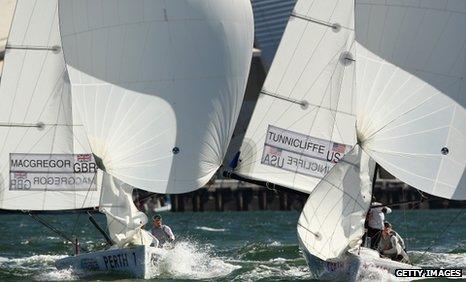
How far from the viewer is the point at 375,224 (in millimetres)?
19031

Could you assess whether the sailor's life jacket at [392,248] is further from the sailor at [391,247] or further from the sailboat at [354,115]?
the sailboat at [354,115]

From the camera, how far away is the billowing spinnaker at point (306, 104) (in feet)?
63.3

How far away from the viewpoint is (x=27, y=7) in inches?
826

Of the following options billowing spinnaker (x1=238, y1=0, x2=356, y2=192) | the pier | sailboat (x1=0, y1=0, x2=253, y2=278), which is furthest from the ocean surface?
the pier

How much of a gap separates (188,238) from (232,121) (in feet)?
37.2

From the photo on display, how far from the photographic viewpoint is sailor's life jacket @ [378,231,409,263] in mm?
18625

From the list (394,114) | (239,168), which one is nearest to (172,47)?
(239,168)

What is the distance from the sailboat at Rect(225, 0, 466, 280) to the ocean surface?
1059 mm

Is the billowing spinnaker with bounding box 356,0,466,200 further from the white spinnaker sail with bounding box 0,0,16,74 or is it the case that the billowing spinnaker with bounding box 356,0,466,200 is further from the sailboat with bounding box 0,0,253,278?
the white spinnaker sail with bounding box 0,0,16,74

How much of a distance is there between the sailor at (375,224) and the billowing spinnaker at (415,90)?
3.58 ft

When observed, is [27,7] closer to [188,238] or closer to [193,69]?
[193,69]

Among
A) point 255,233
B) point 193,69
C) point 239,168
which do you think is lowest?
point 255,233

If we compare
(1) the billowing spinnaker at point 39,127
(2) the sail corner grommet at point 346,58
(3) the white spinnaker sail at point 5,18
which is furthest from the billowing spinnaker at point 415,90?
(3) the white spinnaker sail at point 5,18

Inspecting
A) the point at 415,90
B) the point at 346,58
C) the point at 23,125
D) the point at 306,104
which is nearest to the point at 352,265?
the point at 415,90
